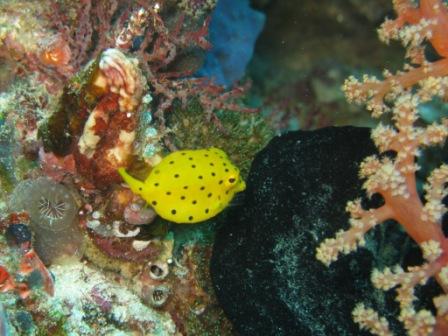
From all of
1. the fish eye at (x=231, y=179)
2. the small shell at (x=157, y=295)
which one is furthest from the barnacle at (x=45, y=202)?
the fish eye at (x=231, y=179)

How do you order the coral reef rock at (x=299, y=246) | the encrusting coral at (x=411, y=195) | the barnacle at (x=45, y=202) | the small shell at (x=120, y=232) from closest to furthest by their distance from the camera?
1. the encrusting coral at (x=411, y=195)
2. the coral reef rock at (x=299, y=246)
3. the barnacle at (x=45, y=202)
4. the small shell at (x=120, y=232)

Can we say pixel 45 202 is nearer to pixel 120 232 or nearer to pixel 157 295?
pixel 120 232

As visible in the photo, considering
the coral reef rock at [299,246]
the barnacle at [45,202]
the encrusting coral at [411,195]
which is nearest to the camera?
the encrusting coral at [411,195]

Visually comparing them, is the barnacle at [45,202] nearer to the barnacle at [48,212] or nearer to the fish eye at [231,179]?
the barnacle at [48,212]

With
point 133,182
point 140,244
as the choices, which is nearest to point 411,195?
point 133,182

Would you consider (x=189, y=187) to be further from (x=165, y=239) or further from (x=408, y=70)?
(x=408, y=70)

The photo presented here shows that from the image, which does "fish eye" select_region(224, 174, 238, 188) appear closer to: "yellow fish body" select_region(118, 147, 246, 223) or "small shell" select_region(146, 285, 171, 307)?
"yellow fish body" select_region(118, 147, 246, 223)
